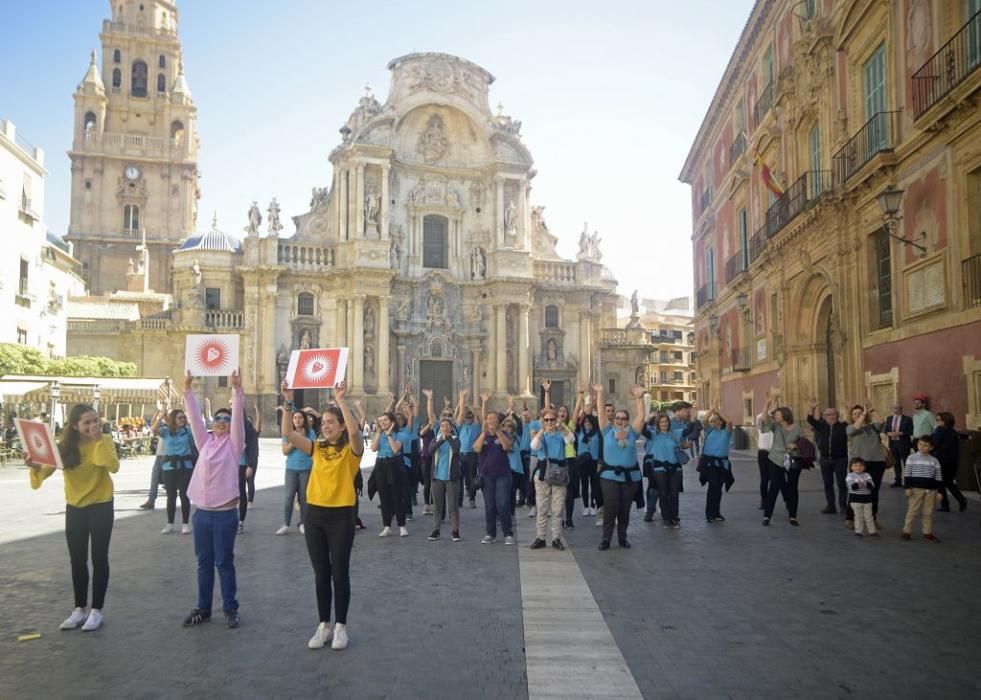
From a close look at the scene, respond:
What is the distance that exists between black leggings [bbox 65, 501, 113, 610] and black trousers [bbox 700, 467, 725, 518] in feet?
28.3

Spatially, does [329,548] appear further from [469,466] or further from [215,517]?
[469,466]

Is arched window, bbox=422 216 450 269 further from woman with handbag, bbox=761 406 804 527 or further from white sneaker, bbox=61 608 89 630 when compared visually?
white sneaker, bbox=61 608 89 630

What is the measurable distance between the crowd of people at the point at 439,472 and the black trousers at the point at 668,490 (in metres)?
0.02

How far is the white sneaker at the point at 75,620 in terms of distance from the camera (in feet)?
21.1

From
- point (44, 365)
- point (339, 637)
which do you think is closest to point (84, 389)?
point (44, 365)

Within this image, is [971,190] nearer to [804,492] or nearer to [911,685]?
[804,492]

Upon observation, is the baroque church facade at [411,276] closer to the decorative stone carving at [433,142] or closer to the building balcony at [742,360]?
the decorative stone carving at [433,142]

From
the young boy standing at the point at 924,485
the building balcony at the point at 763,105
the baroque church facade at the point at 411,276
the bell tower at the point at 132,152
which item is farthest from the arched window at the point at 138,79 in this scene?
the young boy standing at the point at 924,485

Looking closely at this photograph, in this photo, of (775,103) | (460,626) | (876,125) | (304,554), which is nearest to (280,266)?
(775,103)

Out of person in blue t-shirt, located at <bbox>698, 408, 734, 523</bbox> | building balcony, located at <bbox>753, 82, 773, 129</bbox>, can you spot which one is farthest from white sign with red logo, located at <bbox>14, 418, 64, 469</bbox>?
building balcony, located at <bbox>753, 82, 773, 129</bbox>

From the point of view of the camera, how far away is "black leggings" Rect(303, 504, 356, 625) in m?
6.02

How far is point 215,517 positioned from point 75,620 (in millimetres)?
1368

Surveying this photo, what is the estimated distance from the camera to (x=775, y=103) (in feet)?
77.8

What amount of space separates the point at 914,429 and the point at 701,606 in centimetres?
840
